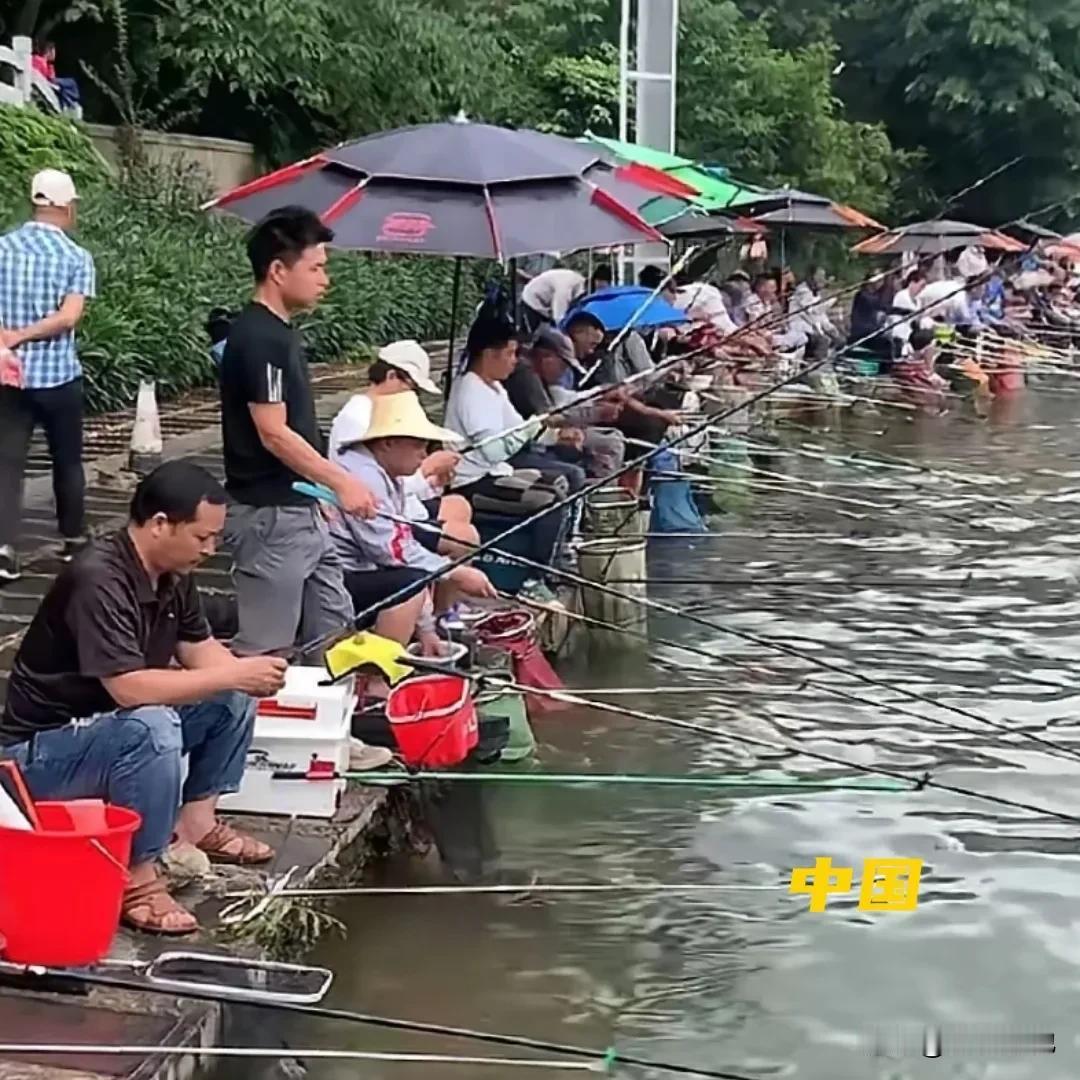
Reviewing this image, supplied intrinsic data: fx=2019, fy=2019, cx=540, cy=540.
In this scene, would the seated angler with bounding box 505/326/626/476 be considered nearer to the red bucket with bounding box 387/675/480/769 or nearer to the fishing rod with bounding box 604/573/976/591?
the fishing rod with bounding box 604/573/976/591

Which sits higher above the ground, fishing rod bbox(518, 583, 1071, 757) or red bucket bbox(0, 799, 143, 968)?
red bucket bbox(0, 799, 143, 968)

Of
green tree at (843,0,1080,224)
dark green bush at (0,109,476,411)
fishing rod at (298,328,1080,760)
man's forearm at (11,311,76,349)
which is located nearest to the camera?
fishing rod at (298,328,1080,760)

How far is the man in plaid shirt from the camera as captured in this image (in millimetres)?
8242

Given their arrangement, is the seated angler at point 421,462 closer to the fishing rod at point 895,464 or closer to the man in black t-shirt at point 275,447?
the man in black t-shirt at point 275,447

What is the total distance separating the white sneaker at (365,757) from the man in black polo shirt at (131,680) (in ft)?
3.56

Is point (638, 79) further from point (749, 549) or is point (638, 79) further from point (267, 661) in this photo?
point (267, 661)

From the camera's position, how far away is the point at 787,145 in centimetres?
3039

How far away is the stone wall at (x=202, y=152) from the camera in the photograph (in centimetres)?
1941

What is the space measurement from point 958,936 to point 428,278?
18.1 metres

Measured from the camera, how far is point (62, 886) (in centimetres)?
434

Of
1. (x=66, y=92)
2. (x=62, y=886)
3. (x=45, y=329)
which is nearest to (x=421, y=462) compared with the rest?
(x=45, y=329)

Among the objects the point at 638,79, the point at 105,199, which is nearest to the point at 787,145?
the point at 638,79

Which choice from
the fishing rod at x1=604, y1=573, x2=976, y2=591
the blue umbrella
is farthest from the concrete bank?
the blue umbrella

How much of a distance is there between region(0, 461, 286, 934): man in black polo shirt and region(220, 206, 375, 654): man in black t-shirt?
4.01 ft
